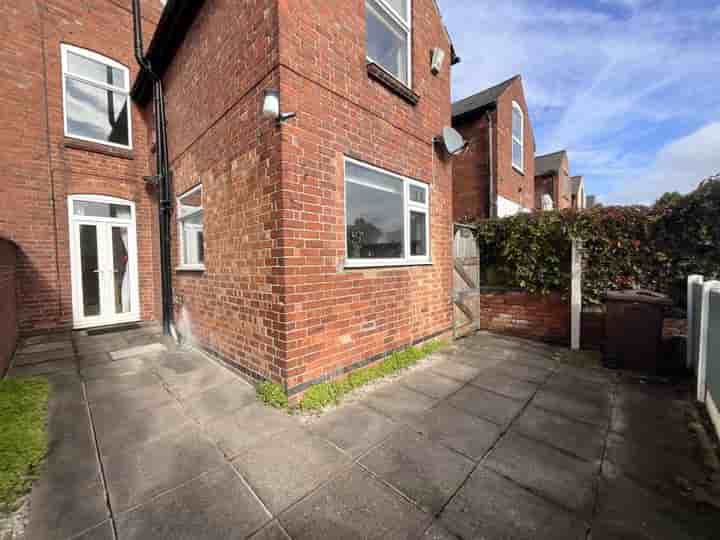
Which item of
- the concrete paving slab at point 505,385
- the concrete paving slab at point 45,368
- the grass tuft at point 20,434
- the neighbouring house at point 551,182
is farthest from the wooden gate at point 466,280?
the neighbouring house at point 551,182

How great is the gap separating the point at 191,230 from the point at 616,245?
23.5 feet

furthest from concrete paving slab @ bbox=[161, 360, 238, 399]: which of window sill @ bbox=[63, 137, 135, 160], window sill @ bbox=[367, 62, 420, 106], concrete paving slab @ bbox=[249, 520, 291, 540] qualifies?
window sill @ bbox=[63, 137, 135, 160]

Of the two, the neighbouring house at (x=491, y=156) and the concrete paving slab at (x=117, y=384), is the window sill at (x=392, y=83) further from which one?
the concrete paving slab at (x=117, y=384)

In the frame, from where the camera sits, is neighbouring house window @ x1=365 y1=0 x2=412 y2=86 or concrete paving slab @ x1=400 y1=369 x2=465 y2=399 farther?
neighbouring house window @ x1=365 y1=0 x2=412 y2=86

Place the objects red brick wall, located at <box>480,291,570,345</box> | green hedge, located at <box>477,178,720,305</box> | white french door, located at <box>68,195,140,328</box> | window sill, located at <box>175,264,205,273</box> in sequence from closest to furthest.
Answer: green hedge, located at <box>477,178,720,305</box>
window sill, located at <box>175,264,205,273</box>
red brick wall, located at <box>480,291,570,345</box>
white french door, located at <box>68,195,140,328</box>

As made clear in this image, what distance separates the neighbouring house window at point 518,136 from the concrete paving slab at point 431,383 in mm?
8907

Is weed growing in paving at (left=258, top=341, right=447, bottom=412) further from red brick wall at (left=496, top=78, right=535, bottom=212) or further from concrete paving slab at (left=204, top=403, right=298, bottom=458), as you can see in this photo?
red brick wall at (left=496, top=78, right=535, bottom=212)

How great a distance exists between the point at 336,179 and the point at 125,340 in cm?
503

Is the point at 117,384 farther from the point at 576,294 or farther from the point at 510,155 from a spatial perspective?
the point at 510,155

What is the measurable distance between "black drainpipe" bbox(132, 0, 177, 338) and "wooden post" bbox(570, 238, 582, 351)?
7.25 meters

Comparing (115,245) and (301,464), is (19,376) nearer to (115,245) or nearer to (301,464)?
(115,245)

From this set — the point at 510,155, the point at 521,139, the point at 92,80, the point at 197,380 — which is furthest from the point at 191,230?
the point at 521,139

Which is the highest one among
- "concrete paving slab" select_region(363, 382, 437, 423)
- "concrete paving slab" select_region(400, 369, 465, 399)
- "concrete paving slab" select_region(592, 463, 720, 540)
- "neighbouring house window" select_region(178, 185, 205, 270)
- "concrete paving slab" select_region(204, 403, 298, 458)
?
"neighbouring house window" select_region(178, 185, 205, 270)

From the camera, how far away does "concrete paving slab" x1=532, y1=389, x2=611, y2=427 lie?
2.84 metres
